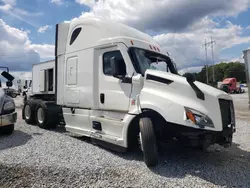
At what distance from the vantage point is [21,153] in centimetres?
527

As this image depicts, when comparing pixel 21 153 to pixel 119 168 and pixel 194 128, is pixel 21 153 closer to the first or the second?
pixel 119 168

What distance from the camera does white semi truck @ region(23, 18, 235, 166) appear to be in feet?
14.5

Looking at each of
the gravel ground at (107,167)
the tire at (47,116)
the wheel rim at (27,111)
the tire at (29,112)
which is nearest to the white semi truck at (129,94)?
the gravel ground at (107,167)

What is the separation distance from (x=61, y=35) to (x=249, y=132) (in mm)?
7349

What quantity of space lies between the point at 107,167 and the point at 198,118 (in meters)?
1.99

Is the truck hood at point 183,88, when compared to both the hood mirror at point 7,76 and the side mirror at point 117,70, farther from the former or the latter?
A: the hood mirror at point 7,76

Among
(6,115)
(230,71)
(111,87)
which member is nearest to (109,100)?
(111,87)

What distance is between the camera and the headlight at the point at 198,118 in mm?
4215

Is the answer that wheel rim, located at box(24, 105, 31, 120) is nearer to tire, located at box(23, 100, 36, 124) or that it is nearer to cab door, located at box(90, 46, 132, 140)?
tire, located at box(23, 100, 36, 124)

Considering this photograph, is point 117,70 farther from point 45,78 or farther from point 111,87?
point 45,78

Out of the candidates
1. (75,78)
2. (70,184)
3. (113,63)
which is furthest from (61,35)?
(70,184)

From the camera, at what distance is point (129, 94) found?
5320 mm

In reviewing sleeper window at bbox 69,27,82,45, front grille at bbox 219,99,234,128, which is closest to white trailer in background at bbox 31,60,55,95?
sleeper window at bbox 69,27,82,45

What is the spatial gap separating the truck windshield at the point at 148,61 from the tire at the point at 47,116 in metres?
4.33
